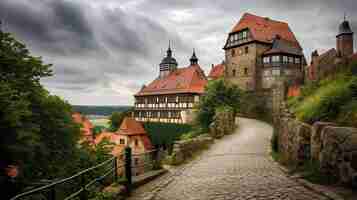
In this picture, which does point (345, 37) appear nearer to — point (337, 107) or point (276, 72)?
point (276, 72)

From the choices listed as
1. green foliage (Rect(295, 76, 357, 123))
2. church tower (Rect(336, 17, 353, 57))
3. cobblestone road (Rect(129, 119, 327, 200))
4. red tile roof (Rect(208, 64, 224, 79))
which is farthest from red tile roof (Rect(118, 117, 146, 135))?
green foliage (Rect(295, 76, 357, 123))

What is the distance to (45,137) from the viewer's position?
14.6m

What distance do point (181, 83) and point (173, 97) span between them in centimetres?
260

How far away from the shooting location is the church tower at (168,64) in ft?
221

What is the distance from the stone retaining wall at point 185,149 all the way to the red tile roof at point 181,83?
24.1 metres

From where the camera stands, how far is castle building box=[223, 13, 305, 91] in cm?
3781

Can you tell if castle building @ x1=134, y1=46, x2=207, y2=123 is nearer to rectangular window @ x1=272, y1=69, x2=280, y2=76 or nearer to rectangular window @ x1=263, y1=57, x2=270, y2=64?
rectangular window @ x1=263, y1=57, x2=270, y2=64

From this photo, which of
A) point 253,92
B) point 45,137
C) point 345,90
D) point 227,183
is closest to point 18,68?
point 45,137

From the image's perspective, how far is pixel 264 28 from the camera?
4100 cm

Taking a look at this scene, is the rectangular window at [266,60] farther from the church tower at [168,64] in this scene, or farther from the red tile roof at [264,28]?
the church tower at [168,64]

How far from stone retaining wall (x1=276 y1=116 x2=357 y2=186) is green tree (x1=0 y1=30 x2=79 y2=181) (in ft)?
33.4

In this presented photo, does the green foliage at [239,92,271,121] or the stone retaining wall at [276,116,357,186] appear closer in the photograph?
the stone retaining wall at [276,116,357,186]

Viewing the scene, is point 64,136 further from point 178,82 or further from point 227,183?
point 178,82

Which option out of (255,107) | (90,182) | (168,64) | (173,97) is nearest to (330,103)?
(90,182)
